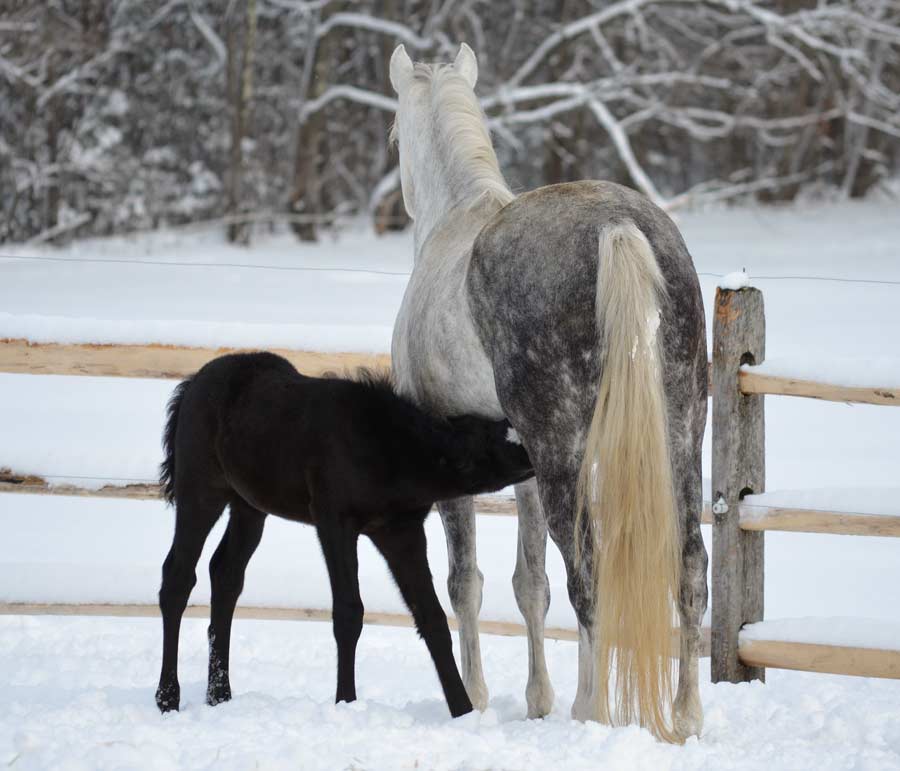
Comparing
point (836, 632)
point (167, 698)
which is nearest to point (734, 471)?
point (836, 632)

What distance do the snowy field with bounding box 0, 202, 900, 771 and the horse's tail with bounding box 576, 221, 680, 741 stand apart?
20 centimetres

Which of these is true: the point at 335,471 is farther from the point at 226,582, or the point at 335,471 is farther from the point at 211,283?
the point at 211,283

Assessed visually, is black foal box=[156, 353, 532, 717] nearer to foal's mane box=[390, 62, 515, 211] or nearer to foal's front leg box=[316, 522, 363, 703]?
foal's front leg box=[316, 522, 363, 703]

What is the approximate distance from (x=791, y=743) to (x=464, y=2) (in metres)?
14.3

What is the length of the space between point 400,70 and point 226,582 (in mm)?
2376

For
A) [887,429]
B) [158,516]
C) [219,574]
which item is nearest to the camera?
[219,574]

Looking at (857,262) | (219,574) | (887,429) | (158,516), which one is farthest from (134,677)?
(857,262)

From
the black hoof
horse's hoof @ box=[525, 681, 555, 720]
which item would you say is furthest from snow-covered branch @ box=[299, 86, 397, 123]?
the black hoof

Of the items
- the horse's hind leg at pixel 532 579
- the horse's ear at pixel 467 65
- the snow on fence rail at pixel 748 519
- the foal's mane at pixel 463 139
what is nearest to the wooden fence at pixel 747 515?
the snow on fence rail at pixel 748 519

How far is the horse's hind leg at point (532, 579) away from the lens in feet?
12.2

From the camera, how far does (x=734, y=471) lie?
3957 mm

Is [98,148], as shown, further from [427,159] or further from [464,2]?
[427,159]

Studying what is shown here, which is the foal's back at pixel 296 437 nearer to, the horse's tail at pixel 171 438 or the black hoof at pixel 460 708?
the horse's tail at pixel 171 438

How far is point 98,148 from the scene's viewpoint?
621 inches
